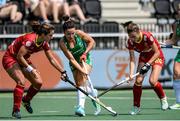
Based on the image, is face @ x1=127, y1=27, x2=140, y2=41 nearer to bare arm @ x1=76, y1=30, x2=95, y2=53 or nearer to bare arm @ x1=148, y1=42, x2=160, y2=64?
bare arm @ x1=148, y1=42, x2=160, y2=64

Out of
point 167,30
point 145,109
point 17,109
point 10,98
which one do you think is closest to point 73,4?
point 167,30

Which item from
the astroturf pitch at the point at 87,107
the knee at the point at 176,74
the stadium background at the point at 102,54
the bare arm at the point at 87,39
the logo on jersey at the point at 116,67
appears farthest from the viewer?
the logo on jersey at the point at 116,67

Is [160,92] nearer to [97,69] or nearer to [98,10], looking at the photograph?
[97,69]

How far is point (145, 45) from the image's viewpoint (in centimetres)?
1388

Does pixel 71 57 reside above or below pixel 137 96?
above

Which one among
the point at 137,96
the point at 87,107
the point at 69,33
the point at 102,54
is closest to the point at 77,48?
the point at 69,33

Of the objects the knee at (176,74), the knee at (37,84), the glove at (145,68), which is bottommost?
the knee at (176,74)

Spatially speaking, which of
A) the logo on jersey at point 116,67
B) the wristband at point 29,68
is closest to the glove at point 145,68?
the wristband at point 29,68

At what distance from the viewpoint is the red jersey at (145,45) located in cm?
1365

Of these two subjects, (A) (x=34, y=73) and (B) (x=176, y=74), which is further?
(B) (x=176, y=74)

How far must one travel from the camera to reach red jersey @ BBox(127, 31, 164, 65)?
13648mm

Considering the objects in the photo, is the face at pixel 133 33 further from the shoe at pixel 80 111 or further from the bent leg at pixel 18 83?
the bent leg at pixel 18 83

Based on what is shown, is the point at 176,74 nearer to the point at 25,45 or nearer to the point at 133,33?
the point at 133,33

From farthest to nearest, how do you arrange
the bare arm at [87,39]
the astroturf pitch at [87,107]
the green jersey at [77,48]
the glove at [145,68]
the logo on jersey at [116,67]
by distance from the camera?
1. the logo on jersey at [116,67]
2. the green jersey at [77,48]
3. the bare arm at [87,39]
4. the glove at [145,68]
5. the astroturf pitch at [87,107]
